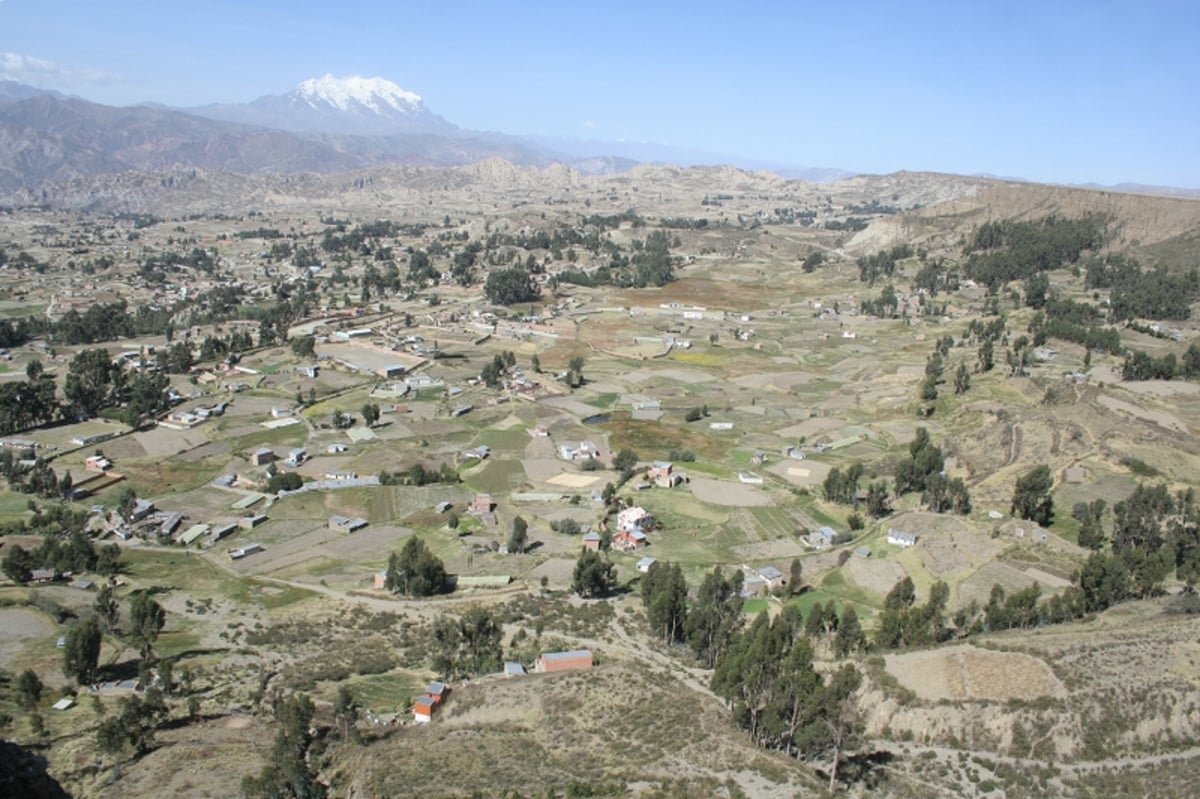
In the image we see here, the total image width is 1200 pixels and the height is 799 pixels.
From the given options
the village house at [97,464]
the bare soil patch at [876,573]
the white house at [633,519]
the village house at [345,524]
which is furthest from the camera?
the village house at [97,464]

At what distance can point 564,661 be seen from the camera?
3403cm

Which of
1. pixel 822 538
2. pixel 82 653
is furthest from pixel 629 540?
pixel 82 653

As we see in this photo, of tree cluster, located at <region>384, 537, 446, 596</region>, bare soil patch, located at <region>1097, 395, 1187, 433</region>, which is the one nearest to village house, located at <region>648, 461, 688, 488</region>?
tree cluster, located at <region>384, 537, 446, 596</region>

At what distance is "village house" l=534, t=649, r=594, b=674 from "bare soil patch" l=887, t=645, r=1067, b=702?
1192 cm

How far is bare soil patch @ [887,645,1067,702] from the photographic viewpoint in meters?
30.3

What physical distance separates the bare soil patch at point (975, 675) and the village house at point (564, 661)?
11.9m

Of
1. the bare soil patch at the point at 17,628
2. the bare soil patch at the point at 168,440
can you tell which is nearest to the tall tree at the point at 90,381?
the bare soil patch at the point at 168,440

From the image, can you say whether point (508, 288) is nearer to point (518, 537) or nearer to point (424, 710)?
point (518, 537)

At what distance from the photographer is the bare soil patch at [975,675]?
3030cm

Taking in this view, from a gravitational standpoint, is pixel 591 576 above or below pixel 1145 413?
below

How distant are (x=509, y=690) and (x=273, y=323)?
86.1m

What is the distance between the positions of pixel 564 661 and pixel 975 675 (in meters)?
15.7

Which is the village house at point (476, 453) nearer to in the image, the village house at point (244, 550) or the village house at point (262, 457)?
the village house at point (262, 457)

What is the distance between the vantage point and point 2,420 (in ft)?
217
